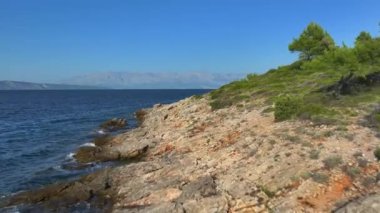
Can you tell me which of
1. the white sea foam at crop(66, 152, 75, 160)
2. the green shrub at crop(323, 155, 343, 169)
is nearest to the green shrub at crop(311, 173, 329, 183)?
the green shrub at crop(323, 155, 343, 169)

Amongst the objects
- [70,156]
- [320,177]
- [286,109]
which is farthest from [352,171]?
[70,156]

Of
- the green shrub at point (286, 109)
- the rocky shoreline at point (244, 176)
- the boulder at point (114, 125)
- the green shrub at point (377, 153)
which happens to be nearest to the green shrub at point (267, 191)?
the rocky shoreline at point (244, 176)

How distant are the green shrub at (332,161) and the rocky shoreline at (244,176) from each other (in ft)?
0.17

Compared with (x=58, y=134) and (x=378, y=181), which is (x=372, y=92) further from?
(x=58, y=134)

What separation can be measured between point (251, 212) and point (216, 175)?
4837 millimetres

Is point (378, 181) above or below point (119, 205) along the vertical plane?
above

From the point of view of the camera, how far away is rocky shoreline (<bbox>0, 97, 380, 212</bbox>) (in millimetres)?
20922

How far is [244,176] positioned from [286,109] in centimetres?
1235

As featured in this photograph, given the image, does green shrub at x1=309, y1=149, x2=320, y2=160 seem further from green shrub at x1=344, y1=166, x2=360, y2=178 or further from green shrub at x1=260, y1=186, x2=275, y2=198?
green shrub at x1=260, y1=186, x2=275, y2=198

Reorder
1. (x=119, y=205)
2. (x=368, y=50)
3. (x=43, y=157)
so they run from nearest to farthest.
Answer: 1. (x=119, y=205)
2. (x=43, y=157)
3. (x=368, y=50)

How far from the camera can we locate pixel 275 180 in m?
22.7

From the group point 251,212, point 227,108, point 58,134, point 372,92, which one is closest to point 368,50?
point 372,92

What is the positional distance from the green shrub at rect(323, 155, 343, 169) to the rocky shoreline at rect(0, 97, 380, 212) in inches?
2.0

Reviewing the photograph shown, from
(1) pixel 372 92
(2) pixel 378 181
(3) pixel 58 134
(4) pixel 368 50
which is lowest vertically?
(3) pixel 58 134
